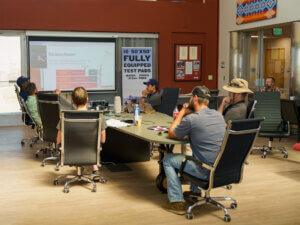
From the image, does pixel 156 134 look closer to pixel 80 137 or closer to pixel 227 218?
pixel 80 137

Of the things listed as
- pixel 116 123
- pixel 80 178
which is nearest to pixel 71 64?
pixel 116 123

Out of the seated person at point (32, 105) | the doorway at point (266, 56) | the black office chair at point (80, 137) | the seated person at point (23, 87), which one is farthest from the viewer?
the doorway at point (266, 56)

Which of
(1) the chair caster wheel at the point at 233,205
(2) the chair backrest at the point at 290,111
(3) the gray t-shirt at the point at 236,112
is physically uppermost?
(3) the gray t-shirt at the point at 236,112

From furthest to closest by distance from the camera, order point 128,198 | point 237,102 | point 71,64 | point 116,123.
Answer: point 71,64 < point 116,123 < point 237,102 < point 128,198

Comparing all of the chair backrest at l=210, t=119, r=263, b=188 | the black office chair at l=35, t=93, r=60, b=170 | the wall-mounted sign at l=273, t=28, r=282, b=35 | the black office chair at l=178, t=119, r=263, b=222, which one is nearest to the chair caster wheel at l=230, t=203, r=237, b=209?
the black office chair at l=178, t=119, r=263, b=222

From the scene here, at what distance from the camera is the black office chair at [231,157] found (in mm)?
3527

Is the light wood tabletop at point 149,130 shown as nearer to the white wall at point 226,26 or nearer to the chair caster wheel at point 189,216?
the chair caster wheel at point 189,216

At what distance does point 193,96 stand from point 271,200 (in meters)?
1.47

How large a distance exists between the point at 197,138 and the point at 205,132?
0.31 feet

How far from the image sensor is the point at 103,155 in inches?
238

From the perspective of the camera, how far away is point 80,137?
4.44 metres

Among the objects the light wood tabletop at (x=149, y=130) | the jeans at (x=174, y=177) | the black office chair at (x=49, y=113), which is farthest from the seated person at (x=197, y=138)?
the black office chair at (x=49, y=113)

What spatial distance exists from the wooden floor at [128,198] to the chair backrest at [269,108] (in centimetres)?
89

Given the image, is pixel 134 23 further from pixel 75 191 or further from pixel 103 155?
pixel 75 191
